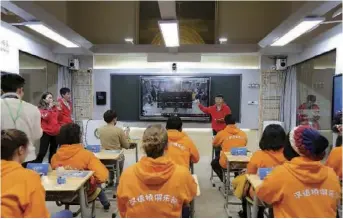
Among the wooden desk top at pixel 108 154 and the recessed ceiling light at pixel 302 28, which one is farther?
the recessed ceiling light at pixel 302 28

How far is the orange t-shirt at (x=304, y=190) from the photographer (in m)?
1.93

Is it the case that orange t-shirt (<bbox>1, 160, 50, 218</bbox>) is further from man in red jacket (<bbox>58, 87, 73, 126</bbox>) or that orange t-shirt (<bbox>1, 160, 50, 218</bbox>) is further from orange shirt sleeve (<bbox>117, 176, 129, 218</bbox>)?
man in red jacket (<bbox>58, 87, 73, 126</bbox>)

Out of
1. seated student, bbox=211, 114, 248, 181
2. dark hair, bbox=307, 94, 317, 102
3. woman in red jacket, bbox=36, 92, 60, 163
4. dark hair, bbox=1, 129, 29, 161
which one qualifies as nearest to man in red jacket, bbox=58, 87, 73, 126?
woman in red jacket, bbox=36, 92, 60, 163

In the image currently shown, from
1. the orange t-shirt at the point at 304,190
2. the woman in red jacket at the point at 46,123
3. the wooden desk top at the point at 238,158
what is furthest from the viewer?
the woman in red jacket at the point at 46,123

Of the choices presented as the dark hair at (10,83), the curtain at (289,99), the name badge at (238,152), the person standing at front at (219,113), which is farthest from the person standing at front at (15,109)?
the curtain at (289,99)

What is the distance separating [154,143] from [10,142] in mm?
812

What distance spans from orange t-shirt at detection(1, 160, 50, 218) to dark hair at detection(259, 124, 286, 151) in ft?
6.65

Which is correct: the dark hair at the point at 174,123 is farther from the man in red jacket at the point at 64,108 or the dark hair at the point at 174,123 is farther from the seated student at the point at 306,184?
the man in red jacket at the point at 64,108

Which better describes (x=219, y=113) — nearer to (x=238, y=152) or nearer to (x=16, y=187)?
(x=238, y=152)

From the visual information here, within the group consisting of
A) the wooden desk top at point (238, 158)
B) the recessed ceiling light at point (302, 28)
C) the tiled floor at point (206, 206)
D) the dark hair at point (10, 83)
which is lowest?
the tiled floor at point (206, 206)

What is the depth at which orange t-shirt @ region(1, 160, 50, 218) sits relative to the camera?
1.65m

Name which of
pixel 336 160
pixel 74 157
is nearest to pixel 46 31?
pixel 74 157

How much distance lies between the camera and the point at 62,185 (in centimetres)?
263

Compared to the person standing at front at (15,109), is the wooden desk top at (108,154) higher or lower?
lower
